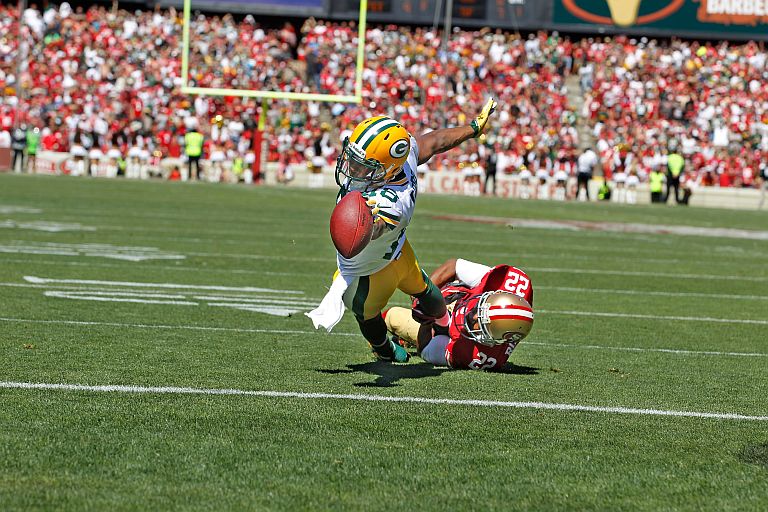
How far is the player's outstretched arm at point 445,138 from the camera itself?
6.89m

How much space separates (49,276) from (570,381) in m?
5.82

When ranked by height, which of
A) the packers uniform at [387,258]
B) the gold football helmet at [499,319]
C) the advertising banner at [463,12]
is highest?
the advertising banner at [463,12]

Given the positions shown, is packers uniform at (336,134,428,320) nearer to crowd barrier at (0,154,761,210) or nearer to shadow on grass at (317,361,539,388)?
shadow on grass at (317,361,539,388)

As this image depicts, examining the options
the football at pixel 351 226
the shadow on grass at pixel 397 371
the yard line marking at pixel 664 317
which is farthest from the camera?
the yard line marking at pixel 664 317

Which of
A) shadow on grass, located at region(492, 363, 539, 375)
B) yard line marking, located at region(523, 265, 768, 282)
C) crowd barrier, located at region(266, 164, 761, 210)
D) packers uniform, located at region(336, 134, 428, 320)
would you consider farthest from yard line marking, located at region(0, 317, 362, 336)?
crowd barrier, located at region(266, 164, 761, 210)

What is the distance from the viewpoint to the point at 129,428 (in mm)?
4844

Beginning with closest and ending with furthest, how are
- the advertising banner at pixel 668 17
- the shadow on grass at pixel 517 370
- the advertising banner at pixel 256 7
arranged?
the shadow on grass at pixel 517 370
the advertising banner at pixel 256 7
the advertising banner at pixel 668 17

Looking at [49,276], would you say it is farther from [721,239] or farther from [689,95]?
[689,95]

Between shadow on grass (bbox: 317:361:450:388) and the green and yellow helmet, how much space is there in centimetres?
101

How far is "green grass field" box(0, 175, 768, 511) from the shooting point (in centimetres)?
413

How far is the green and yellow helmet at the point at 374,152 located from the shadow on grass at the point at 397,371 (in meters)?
1.01

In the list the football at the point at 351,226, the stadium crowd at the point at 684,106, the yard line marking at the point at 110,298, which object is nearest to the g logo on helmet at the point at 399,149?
the football at the point at 351,226

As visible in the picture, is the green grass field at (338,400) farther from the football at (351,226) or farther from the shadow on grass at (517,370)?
the football at (351,226)

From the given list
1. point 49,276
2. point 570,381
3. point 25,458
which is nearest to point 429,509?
point 25,458
